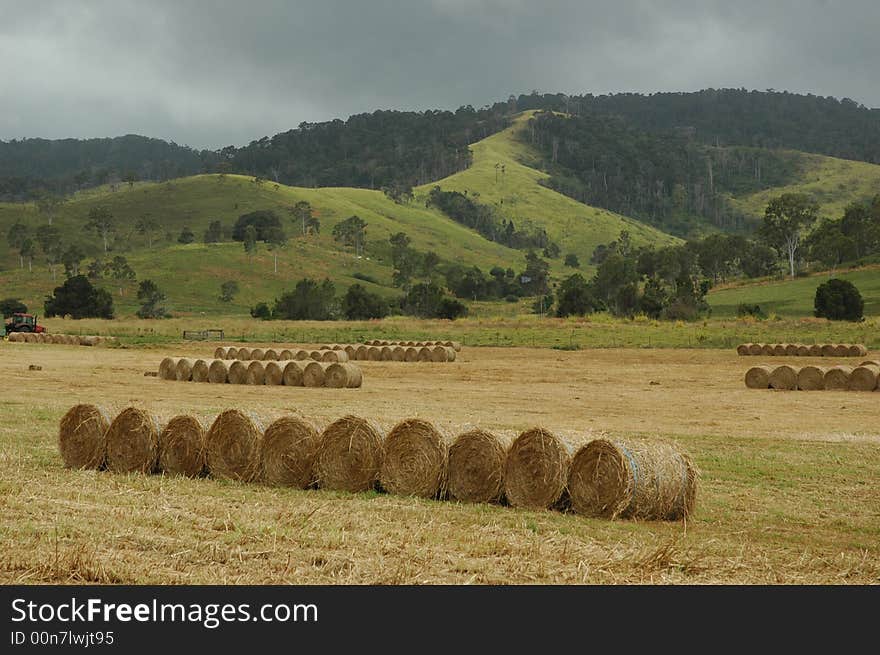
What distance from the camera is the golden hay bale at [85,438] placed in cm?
1561

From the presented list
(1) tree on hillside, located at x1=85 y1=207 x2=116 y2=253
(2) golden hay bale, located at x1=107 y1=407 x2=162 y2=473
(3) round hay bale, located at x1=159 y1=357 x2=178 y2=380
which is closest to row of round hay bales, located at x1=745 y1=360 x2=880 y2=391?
(3) round hay bale, located at x1=159 y1=357 x2=178 y2=380

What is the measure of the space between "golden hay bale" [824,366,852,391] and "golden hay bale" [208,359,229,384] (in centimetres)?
2062

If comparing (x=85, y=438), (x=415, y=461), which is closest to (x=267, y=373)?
(x=85, y=438)

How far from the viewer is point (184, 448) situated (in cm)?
1530

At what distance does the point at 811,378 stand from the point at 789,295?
261ft

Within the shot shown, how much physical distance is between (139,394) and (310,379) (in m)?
6.81

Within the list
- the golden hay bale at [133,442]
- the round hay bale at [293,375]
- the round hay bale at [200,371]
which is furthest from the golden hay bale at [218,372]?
the golden hay bale at [133,442]

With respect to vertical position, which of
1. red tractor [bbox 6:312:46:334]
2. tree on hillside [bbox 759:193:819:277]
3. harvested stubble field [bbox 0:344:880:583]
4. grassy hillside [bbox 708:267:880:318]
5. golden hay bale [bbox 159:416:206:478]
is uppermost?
tree on hillside [bbox 759:193:819:277]

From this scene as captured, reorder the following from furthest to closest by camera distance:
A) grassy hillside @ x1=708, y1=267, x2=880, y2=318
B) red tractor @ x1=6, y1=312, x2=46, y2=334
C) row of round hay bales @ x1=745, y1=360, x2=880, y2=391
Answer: grassy hillside @ x1=708, y1=267, x2=880, y2=318, red tractor @ x1=6, y1=312, x2=46, y2=334, row of round hay bales @ x1=745, y1=360, x2=880, y2=391

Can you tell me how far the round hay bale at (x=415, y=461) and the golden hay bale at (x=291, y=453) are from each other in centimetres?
110

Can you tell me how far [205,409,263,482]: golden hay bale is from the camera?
14.9 m

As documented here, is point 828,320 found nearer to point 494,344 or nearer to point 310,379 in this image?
point 494,344

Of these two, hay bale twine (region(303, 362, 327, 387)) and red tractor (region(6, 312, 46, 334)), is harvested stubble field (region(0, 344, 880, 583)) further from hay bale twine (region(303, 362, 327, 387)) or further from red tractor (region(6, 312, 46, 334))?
red tractor (region(6, 312, 46, 334))

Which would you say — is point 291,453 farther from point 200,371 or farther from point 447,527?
point 200,371
